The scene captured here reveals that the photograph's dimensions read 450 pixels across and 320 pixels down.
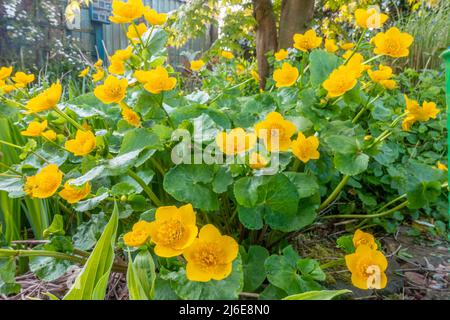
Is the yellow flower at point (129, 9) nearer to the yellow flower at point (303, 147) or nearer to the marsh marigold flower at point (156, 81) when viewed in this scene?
the marsh marigold flower at point (156, 81)

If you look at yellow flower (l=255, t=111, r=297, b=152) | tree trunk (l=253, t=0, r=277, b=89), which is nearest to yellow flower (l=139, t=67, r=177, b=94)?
yellow flower (l=255, t=111, r=297, b=152)

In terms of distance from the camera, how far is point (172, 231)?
57 centimetres

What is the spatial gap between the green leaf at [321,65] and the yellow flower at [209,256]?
44cm

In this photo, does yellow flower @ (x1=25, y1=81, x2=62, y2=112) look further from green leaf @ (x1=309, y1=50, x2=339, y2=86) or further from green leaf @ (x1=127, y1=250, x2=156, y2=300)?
green leaf @ (x1=309, y1=50, x2=339, y2=86)

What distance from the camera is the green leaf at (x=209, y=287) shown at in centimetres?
57

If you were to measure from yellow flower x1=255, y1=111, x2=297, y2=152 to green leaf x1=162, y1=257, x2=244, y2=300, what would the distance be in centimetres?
23

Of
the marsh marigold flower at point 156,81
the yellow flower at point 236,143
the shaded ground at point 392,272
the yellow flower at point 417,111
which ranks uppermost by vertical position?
the marsh marigold flower at point 156,81

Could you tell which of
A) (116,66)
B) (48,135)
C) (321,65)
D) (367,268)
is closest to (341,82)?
(321,65)

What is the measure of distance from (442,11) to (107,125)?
3.25 meters

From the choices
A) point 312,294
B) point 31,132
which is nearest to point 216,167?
point 312,294

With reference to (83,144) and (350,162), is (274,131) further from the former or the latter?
(83,144)

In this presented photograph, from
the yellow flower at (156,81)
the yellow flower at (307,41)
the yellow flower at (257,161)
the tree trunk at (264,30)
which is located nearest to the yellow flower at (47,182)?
the yellow flower at (156,81)

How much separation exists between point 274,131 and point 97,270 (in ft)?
1.37
